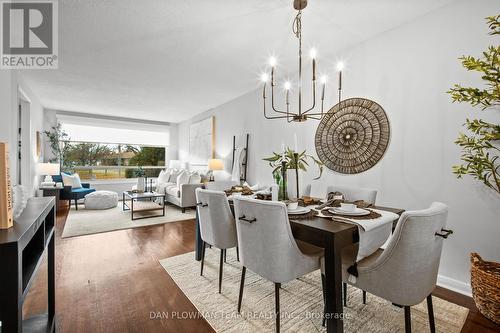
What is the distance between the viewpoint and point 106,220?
444 centimetres

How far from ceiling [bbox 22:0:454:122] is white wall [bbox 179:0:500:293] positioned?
21 centimetres

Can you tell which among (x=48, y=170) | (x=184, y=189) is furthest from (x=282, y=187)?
(x=48, y=170)

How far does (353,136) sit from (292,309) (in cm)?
205

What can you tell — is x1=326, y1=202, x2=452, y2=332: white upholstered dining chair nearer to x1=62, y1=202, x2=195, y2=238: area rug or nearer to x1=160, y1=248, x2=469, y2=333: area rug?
x1=160, y1=248, x2=469, y2=333: area rug

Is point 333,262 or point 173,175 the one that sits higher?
point 173,175

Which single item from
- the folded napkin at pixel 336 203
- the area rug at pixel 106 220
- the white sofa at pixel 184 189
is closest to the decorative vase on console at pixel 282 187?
the folded napkin at pixel 336 203

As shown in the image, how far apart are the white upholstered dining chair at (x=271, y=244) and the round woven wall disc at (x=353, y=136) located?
1.65m

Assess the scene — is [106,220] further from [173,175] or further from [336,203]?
[336,203]

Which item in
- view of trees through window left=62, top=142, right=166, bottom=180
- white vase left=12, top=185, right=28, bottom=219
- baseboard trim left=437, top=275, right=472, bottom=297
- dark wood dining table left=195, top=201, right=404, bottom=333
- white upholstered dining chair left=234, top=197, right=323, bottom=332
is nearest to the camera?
white vase left=12, top=185, right=28, bottom=219

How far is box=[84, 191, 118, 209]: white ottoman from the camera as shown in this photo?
5.31 m

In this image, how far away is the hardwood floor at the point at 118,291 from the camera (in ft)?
5.50

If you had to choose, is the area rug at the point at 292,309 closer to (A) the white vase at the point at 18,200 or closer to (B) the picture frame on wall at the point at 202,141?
(A) the white vase at the point at 18,200

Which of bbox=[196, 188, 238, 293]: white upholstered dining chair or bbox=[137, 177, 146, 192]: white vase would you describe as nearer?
bbox=[196, 188, 238, 293]: white upholstered dining chair

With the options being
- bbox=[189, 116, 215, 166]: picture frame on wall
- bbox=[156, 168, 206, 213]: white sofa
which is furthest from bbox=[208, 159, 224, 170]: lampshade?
bbox=[189, 116, 215, 166]: picture frame on wall
